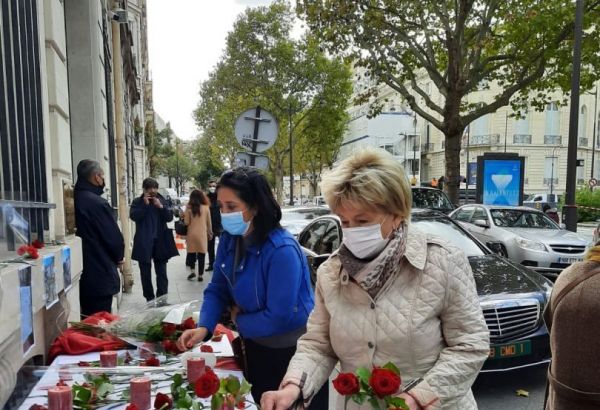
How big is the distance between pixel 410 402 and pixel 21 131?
103 inches

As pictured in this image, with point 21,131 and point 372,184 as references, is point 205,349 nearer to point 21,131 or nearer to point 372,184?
point 372,184

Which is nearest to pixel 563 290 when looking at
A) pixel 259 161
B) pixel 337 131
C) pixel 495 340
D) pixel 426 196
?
pixel 495 340

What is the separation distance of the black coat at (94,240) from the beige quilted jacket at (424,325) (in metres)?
3.18

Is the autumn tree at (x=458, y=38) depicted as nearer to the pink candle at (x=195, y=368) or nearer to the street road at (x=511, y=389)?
the street road at (x=511, y=389)

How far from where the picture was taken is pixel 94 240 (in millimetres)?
A: 4477

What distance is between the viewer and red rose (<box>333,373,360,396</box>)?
1.47 meters

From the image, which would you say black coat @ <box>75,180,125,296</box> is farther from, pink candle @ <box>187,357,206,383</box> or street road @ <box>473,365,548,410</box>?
street road @ <box>473,365,548,410</box>

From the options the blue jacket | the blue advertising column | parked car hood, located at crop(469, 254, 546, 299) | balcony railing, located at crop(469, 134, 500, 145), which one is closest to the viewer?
the blue jacket

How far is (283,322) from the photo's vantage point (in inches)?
95.4

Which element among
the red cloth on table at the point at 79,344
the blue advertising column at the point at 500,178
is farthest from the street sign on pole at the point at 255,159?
the blue advertising column at the point at 500,178

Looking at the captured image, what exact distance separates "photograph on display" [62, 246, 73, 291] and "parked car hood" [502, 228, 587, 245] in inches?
354

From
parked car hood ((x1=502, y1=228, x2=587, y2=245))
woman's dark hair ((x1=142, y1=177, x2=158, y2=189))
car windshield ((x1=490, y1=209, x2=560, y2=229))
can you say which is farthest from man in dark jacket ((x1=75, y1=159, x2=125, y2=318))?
car windshield ((x1=490, y1=209, x2=560, y2=229))

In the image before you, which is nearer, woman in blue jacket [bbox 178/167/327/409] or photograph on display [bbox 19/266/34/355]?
photograph on display [bbox 19/266/34/355]

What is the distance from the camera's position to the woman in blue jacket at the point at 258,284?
2.43 meters
